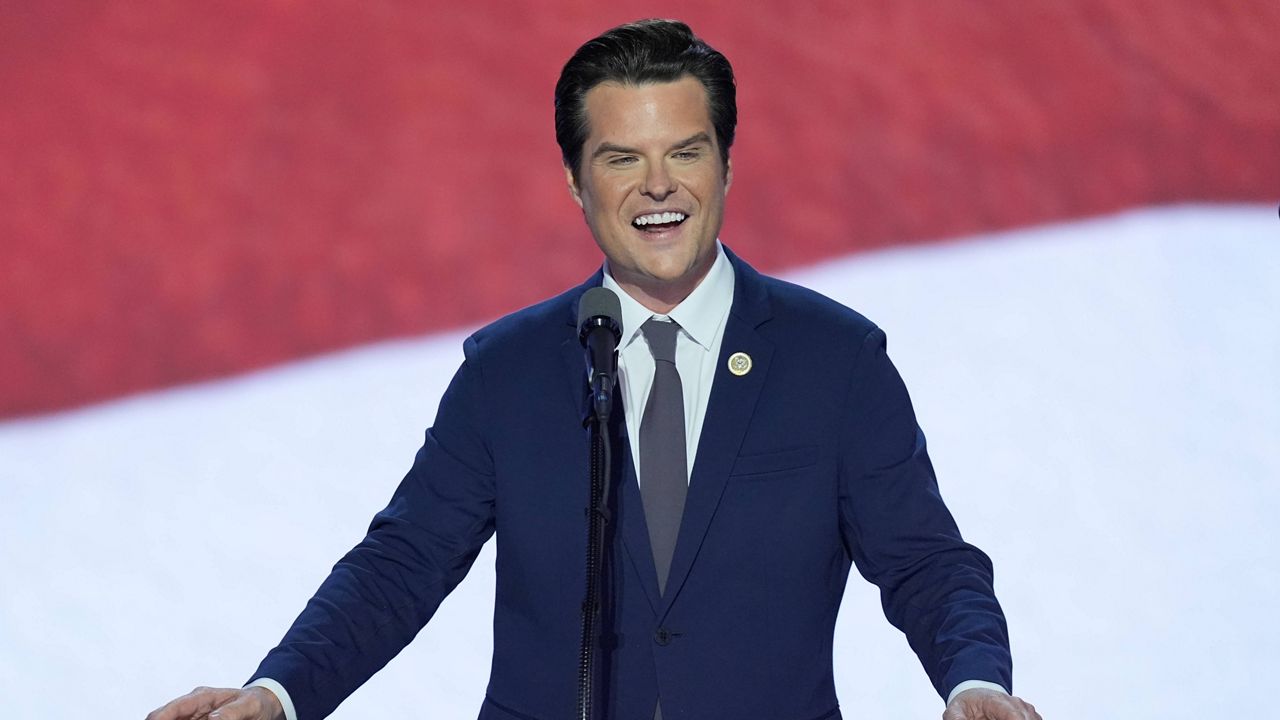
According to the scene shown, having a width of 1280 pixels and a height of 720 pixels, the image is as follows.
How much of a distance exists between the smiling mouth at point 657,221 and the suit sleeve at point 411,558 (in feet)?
0.90

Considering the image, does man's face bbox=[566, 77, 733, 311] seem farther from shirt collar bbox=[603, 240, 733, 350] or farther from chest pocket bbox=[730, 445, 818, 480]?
A: chest pocket bbox=[730, 445, 818, 480]

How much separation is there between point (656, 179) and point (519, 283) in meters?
1.05

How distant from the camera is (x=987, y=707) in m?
1.37

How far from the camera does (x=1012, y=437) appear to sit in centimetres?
276

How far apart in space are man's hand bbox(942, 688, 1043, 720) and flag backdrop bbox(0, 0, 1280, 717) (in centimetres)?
132

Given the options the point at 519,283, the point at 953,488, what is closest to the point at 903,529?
the point at 953,488

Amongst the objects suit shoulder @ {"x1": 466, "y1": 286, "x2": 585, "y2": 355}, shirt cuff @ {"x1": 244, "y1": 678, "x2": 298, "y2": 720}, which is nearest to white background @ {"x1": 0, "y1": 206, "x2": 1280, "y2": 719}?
suit shoulder @ {"x1": 466, "y1": 286, "x2": 585, "y2": 355}

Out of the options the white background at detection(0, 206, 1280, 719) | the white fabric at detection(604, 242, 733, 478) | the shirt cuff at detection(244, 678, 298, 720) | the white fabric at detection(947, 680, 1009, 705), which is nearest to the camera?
the white fabric at detection(947, 680, 1009, 705)

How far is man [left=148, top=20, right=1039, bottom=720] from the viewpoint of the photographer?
65.0 inches

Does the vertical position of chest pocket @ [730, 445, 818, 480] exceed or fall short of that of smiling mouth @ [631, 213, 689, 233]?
it falls short

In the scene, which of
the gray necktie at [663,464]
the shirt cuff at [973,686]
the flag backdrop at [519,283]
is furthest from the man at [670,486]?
the flag backdrop at [519,283]

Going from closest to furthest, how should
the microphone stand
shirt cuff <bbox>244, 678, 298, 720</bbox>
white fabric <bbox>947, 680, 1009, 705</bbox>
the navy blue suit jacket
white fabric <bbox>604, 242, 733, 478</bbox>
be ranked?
the microphone stand
white fabric <bbox>947, 680, 1009, 705</bbox>
shirt cuff <bbox>244, 678, 298, 720</bbox>
the navy blue suit jacket
white fabric <bbox>604, 242, 733, 478</bbox>

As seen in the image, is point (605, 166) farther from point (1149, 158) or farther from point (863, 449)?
point (1149, 158)

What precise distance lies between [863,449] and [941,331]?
1167 millimetres
